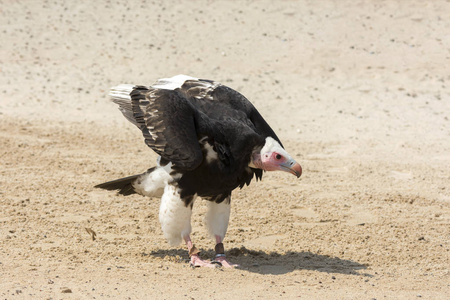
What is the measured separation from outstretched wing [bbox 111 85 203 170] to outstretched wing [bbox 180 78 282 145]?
1.14ft

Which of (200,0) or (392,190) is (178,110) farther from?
(200,0)

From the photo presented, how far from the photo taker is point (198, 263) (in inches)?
230

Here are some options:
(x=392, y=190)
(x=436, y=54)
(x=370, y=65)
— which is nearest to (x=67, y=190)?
(x=392, y=190)

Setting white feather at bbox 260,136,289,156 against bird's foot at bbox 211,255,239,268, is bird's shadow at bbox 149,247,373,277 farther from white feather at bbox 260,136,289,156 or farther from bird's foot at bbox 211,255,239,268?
white feather at bbox 260,136,289,156

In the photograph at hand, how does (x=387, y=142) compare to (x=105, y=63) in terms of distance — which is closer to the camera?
(x=387, y=142)

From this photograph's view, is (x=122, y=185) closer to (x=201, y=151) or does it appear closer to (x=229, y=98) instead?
(x=201, y=151)

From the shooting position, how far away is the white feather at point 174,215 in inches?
228

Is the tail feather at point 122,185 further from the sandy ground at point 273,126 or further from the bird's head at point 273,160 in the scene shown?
the bird's head at point 273,160

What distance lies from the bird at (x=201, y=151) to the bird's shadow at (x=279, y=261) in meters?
0.26

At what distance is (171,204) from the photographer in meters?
5.81

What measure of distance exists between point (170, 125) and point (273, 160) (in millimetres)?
927

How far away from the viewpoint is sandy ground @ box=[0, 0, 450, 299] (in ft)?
18.4

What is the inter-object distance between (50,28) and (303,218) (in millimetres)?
9902

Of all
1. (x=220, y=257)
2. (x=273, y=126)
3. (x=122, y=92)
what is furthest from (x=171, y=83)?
(x=273, y=126)
